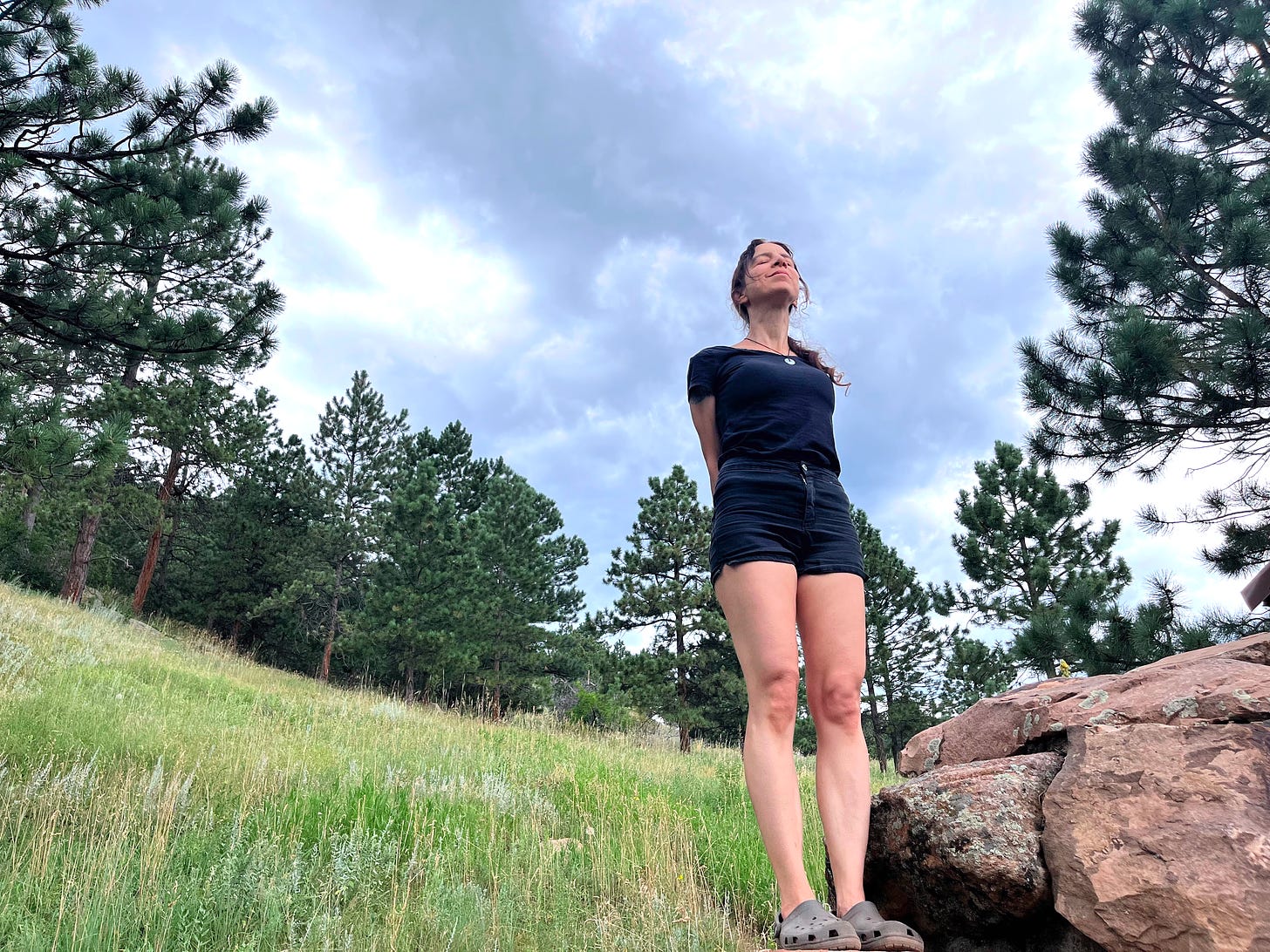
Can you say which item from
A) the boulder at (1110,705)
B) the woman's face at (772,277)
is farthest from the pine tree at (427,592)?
the woman's face at (772,277)

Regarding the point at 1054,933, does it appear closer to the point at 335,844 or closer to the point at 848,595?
the point at 848,595

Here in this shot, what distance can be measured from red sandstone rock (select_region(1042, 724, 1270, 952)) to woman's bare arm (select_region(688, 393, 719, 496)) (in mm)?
1567

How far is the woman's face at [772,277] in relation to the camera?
2559mm

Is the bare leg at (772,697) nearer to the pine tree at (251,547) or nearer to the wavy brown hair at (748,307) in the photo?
the wavy brown hair at (748,307)

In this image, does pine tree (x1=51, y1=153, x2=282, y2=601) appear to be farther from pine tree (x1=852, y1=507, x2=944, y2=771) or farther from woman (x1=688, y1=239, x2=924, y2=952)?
pine tree (x1=852, y1=507, x2=944, y2=771)

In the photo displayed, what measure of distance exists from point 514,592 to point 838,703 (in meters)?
18.7

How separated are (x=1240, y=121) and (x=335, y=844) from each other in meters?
11.8

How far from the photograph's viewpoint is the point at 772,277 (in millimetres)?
2564

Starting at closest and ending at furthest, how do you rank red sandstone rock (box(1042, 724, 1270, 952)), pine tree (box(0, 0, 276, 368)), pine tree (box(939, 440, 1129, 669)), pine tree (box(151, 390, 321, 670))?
red sandstone rock (box(1042, 724, 1270, 952)) → pine tree (box(0, 0, 276, 368)) → pine tree (box(939, 440, 1129, 669)) → pine tree (box(151, 390, 321, 670))

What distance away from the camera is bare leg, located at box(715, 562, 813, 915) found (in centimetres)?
184

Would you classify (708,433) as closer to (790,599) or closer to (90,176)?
(790,599)

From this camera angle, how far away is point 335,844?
3160 mm

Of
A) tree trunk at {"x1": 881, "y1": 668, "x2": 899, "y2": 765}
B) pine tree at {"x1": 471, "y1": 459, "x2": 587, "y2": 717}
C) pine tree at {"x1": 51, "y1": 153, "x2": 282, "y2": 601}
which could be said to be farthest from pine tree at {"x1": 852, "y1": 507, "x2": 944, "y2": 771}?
pine tree at {"x1": 51, "y1": 153, "x2": 282, "y2": 601}

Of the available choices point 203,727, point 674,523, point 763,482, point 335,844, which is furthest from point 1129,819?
point 674,523
